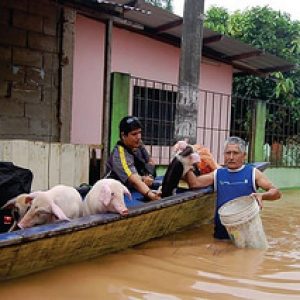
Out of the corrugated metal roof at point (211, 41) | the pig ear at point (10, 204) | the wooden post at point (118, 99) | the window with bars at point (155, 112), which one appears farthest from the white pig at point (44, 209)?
the window with bars at point (155, 112)

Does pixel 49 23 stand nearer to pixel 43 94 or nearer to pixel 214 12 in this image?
pixel 43 94

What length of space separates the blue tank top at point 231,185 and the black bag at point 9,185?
202cm

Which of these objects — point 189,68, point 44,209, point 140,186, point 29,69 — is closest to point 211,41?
point 189,68

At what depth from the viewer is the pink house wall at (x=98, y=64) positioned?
30.0ft

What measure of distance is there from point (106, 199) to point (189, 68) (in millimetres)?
3134

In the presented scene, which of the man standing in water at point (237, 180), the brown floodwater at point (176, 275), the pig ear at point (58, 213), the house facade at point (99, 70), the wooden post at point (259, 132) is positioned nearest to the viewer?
the brown floodwater at point (176, 275)

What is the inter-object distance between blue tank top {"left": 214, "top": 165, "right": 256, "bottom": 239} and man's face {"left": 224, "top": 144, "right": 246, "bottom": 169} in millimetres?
84

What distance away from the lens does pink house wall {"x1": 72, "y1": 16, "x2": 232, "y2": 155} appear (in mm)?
9133

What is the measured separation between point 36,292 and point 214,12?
46.3 ft

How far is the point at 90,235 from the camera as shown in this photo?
3830 millimetres

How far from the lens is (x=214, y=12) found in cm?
1593

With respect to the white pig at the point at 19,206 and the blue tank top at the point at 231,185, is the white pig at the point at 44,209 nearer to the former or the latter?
the white pig at the point at 19,206

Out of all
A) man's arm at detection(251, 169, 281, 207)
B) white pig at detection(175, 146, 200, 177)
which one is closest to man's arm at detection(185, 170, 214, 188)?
white pig at detection(175, 146, 200, 177)

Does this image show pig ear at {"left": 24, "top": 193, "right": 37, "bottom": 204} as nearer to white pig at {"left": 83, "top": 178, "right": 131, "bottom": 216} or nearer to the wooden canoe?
the wooden canoe
